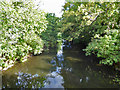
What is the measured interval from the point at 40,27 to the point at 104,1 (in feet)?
14.5

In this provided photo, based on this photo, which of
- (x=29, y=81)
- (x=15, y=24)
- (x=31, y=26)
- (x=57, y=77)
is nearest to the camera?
(x=29, y=81)

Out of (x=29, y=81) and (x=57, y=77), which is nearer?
(x=29, y=81)

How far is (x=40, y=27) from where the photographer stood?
7.12 m

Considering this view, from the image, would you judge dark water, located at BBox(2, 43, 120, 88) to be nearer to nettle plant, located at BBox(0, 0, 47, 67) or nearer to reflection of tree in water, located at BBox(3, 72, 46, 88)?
reflection of tree in water, located at BBox(3, 72, 46, 88)

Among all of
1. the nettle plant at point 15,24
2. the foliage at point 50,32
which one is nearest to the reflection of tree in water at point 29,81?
the nettle plant at point 15,24

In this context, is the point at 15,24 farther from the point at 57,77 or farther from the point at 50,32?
the point at 50,32

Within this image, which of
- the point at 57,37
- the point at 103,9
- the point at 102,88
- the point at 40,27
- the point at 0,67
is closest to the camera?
the point at 102,88

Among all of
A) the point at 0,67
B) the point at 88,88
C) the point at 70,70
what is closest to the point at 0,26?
the point at 0,67

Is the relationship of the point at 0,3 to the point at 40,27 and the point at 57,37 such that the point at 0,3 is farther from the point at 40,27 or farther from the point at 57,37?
the point at 57,37

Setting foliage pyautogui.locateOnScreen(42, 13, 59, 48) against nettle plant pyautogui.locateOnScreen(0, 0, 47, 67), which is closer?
nettle plant pyautogui.locateOnScreen(0, 0, 47, 67)

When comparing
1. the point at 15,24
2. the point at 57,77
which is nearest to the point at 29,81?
the point at 57,77

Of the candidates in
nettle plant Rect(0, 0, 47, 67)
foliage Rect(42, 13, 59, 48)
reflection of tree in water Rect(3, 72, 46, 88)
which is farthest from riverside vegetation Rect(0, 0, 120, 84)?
foliage Rect(42, 13, 59, 48)

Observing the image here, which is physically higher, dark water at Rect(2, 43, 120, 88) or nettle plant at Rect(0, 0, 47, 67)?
nettle plant at Rect(0, 0, 47, 67)

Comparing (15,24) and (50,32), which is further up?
(50,32)
